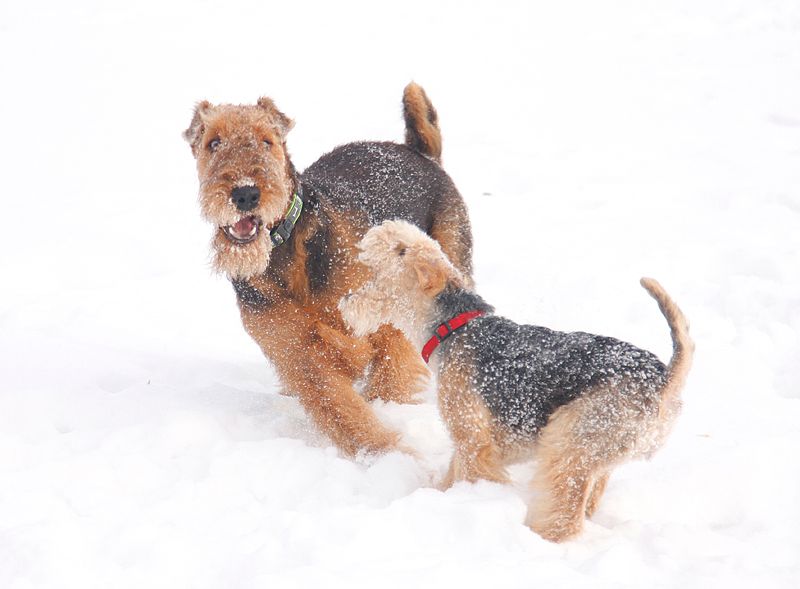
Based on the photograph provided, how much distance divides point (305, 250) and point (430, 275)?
898mm

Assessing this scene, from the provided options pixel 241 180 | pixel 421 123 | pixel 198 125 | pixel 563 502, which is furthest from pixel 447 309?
pixel 421 123

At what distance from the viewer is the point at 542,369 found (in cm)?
380

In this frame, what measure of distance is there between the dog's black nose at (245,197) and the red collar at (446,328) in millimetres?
1177

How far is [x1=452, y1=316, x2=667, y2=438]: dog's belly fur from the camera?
3572mm

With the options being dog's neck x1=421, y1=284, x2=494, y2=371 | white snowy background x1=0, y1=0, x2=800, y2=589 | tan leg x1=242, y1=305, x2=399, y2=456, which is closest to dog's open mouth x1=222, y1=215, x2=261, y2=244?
tan leg x1=242, y1=305, x2=399, y2=456

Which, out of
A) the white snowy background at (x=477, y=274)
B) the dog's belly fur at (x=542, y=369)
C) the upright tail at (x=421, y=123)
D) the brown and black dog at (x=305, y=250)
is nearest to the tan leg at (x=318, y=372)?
the brown and black dog at (x=305, y=250)

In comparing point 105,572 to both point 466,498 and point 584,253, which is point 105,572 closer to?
point 466,498

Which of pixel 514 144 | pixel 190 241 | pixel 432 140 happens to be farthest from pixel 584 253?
pixel 190 241

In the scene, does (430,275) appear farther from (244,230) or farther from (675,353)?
(675,353)

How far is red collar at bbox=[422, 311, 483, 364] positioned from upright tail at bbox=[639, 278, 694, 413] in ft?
3.04

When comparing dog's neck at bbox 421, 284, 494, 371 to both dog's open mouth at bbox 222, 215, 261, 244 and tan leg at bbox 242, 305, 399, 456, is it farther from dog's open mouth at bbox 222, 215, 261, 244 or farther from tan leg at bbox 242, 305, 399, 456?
dog's open mouth at bbox 222, 215, 261, 244

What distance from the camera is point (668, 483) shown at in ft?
13.4

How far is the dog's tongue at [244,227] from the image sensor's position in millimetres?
4336

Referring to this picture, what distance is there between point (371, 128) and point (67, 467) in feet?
24.9
